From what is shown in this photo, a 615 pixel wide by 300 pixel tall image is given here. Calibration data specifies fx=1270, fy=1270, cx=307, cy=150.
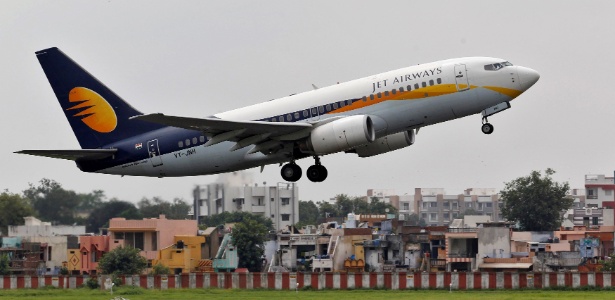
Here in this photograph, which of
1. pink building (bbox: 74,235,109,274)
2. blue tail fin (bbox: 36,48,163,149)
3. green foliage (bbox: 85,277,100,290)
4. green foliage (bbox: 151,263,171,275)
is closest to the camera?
blue tail fin (bbox: 36,48,163,149)

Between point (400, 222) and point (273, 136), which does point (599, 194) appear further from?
point (273, 136)

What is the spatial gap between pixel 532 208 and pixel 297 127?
8395cm

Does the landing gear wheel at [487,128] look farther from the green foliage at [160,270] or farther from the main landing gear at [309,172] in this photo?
the green foliage at [160,270]

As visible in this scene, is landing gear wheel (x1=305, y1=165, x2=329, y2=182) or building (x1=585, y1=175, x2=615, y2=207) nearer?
landing gear wheel (x1=305, y1=165, x2=329, y2=182)

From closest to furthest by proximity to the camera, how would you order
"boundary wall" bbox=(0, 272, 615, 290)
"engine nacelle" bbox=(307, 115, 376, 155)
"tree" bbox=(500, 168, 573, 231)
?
"engine nacelle" bbox=(307, 115, 376, 155) < "boundary wall" bbox=(0, 272, 615, 290) < "tree" bbox=(500, 168, 573, 231)

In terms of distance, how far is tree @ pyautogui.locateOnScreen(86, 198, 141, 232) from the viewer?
121125 mm

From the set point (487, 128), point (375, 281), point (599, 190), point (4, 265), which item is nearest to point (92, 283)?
point (375, 281)

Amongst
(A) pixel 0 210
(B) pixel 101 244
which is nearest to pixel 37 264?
(B) pixel 101 244

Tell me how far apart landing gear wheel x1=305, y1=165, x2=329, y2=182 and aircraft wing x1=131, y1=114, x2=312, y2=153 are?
10.7 feet

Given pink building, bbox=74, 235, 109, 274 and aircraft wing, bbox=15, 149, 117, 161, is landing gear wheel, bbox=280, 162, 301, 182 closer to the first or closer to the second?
aircraft wing, bbox=15, 149, 117, 161

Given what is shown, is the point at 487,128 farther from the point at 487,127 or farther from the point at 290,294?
the point at 290,294

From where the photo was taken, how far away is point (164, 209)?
132 metres

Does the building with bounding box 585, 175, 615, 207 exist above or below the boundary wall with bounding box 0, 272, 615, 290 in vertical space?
above

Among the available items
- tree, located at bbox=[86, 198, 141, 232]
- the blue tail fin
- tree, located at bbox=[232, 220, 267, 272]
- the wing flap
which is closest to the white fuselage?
the wing flap
